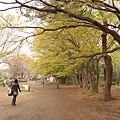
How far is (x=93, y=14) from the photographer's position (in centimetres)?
1290

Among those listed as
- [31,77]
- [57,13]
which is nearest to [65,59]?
[57,13]

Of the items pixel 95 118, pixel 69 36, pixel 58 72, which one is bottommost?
pixel 95 118

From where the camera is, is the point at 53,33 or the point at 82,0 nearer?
the point at 82,0

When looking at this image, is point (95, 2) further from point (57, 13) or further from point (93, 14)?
point (93, 14)

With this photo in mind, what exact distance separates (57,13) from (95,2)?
2.14m

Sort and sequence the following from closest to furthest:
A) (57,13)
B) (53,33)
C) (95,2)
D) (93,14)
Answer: (95,2)
(57,13)
(93,14)
(53,33)

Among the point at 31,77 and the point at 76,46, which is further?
the point at 31,77

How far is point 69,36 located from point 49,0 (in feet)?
34.1

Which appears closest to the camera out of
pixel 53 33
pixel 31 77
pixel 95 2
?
pixel 95 2

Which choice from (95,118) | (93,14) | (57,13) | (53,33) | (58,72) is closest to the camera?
(95,118)

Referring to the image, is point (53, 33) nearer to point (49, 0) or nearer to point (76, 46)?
point (76, 46)

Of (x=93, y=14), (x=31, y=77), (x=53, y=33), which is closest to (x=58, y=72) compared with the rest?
(x=53, y=33)

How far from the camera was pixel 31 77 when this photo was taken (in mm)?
101062

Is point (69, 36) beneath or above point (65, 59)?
above
